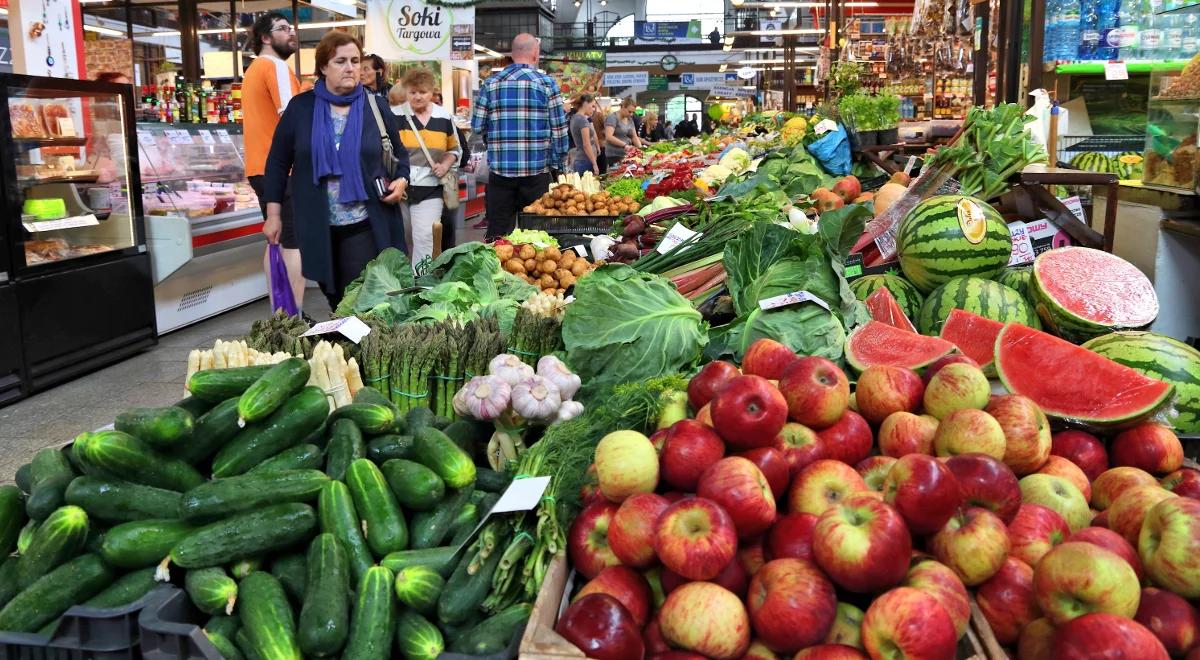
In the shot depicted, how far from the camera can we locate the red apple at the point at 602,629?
1.37 m

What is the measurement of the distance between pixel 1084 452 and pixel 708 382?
838 millimetres

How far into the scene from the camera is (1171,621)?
135cm

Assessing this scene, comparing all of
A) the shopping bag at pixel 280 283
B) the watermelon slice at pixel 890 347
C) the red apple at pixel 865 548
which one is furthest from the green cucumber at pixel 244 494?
the shopping bag at pixel 280 283

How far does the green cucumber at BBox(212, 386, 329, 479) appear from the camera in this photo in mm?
2039

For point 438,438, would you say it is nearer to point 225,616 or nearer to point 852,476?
point 225,616

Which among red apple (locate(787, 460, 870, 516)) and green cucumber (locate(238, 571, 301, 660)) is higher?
red apple (locate(787, 460, 870, 516))

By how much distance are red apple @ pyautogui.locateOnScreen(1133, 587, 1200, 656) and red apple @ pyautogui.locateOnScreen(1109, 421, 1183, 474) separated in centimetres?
65

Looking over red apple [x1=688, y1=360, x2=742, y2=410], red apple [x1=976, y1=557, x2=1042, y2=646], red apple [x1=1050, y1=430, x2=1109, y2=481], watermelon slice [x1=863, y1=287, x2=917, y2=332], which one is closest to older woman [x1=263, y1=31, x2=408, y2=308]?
watermelon slice [x1=863, y1=287, x2=917, y2=332]

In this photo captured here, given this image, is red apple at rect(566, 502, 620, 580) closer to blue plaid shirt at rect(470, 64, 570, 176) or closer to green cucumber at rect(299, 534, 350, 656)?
green cucumber at rect(299, 534, 350, 656)

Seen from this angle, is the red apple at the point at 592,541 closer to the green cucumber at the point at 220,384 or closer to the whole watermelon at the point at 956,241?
the green cucumber at the point at 220,384

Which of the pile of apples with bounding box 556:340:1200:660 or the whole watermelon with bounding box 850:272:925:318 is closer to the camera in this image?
the pile of apples with bounding box 556:340:1200:660

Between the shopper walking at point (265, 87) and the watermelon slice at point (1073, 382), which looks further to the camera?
the shopper walking at point (265, 87)

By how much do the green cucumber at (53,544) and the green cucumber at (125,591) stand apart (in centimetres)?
13

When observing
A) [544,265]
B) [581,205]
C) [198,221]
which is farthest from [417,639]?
[198,221]
